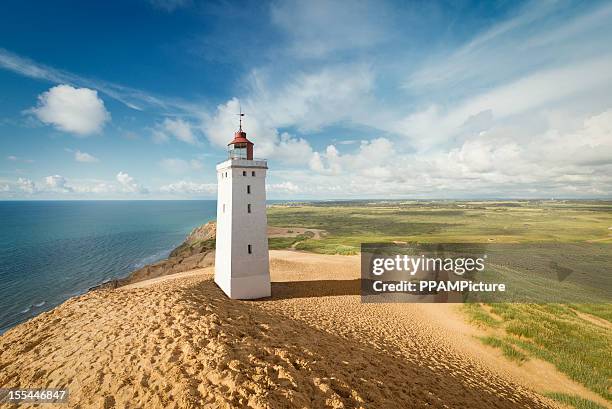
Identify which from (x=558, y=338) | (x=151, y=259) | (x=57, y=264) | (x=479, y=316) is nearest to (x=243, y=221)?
(x=479, y=316)

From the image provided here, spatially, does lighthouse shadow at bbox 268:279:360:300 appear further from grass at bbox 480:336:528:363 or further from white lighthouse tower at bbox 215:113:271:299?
grass at bbox 480:336:528:363

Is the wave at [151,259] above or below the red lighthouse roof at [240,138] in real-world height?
below

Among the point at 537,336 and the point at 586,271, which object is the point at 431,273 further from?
the point at 586,271

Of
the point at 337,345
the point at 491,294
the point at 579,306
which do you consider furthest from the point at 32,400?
the point at 579,306

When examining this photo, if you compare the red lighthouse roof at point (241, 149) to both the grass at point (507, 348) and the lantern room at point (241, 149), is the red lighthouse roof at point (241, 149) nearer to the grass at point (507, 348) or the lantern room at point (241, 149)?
the lantern room at point (241, 149)

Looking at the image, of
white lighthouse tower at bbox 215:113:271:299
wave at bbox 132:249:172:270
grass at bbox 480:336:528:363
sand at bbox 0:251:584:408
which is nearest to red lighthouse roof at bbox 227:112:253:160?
white lighthouse tower at bbox 215:113:271:299

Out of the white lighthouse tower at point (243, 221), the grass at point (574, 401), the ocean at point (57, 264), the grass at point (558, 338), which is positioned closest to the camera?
the grass at point (574, 401)

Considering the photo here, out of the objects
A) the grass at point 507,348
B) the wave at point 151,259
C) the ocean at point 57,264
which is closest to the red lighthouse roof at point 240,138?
the grass at point 507,348

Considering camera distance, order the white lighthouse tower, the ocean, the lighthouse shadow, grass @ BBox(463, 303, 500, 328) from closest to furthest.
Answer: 1. grass @ BBox(463, 303, 500, 328)
2. the white lighthouse tower
3. the lighthouse shadow
4. the ocean
